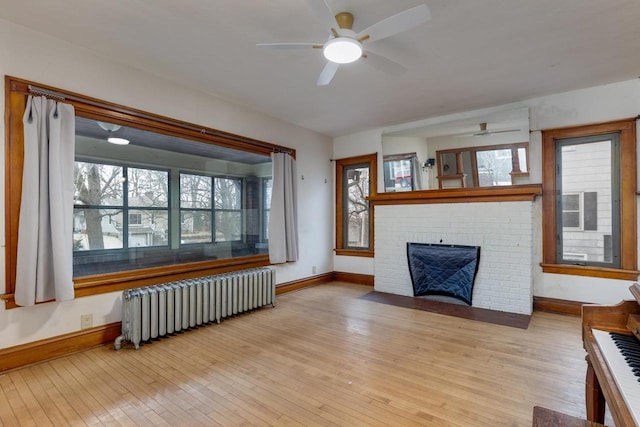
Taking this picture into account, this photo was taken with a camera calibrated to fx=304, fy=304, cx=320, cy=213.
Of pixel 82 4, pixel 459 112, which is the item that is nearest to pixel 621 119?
pixel 459 112

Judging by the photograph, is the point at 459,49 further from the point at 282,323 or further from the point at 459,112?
the point at 282,323

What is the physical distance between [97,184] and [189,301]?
4.82 feet

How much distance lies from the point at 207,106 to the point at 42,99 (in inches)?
61.9

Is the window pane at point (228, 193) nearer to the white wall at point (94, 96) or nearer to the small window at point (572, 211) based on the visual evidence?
the white wall at point (94, 96)

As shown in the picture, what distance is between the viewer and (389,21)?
1.92 metres

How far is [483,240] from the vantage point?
4020mm

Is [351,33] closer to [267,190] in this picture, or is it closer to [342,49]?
[342,49]

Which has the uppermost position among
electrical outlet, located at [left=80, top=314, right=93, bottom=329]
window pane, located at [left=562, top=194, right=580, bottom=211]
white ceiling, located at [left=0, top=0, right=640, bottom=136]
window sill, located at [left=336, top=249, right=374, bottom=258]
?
white ceiling, located at [left=0, top=0, right=640, bottom=136]

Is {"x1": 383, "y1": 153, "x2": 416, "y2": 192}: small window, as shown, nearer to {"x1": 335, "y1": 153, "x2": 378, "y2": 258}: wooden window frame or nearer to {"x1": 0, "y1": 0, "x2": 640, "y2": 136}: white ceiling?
{"x1": 335, "y1": 153, "x2": 378, "y2": 258}: wooden window frame

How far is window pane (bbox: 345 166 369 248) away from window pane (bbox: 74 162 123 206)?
3.66m

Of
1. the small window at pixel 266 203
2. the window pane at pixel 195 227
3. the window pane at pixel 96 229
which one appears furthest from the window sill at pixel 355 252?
the window pane at pixel 96 229

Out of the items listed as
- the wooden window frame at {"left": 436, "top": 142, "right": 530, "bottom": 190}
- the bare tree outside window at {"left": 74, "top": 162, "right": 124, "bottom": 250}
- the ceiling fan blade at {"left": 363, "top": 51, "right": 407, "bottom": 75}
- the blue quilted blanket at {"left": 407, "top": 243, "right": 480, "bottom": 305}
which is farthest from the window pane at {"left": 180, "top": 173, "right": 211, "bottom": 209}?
the wooden window frame at {"left": 436, "top": 142, "right": 530, "bottom": 190}

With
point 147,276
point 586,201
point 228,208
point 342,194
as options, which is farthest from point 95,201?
point 586,201

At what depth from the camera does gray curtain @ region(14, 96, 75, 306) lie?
2363mm
